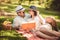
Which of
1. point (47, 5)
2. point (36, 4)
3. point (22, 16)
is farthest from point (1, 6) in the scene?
point (47, 5)

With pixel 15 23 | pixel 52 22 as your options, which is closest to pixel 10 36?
pixel 15 23

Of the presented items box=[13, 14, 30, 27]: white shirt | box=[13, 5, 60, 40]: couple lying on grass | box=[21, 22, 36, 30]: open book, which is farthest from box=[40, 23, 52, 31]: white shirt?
box=[13, 14, 30, 27]: white shirt

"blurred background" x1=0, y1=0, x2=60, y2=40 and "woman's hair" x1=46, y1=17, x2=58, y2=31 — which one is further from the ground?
"blurred background" x1=0, y1=0, x2=60, y2=40

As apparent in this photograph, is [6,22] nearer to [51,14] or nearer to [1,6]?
[1,6]

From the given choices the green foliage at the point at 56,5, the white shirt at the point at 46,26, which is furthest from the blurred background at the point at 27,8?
the white shirt at the point at 46,26

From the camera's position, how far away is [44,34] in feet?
8.72

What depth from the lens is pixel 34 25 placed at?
107 inches

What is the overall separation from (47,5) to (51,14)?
0.51 ft

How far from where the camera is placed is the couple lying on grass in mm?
2664

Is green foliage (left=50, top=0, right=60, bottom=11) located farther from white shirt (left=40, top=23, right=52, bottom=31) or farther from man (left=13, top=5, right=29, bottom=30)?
man (left=13, top=5, right=29, bottom=30)

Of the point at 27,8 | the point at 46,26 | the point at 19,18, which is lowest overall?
the point at 46,26

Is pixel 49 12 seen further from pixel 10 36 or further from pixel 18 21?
pixel 10 36

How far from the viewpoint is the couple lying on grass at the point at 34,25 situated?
2664mm

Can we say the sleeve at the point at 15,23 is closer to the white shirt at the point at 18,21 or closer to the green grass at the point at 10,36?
the white shirt at the point at 18,21
